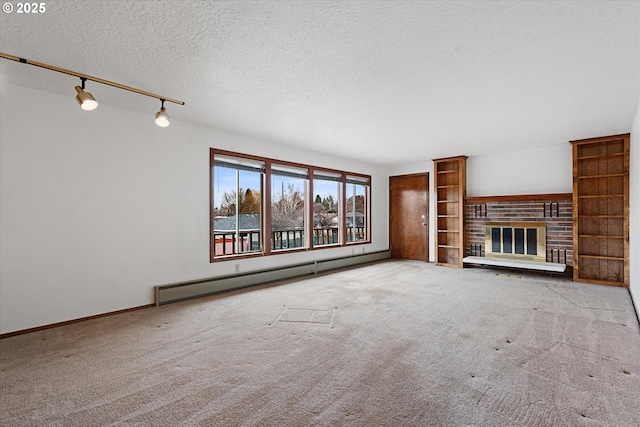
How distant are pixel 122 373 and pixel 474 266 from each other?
6595mm

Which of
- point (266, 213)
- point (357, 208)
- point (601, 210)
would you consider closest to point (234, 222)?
point (266, 213)

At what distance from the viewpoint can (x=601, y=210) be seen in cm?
528

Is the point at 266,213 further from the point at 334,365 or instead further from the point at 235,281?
the point at 334,365

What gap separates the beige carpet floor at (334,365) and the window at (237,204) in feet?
4.64

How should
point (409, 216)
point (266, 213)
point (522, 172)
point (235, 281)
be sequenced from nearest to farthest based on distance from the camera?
point (235, 281) → point (266, 213) → point (522, 172) → point (409, 216)

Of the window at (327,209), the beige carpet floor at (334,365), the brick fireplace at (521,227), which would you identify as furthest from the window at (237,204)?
the brick fireplace at (521,227)

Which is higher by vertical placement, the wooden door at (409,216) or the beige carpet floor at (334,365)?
the wooden door at (409,216)

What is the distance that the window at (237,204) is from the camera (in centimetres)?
499

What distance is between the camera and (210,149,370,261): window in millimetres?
5086

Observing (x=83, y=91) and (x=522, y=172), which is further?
(x=522, y=172)

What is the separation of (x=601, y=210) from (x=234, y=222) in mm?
6283

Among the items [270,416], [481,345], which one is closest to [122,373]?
[270,416]

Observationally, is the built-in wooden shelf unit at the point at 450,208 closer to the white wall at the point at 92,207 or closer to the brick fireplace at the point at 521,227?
the brick fireplace at the point at 521,227

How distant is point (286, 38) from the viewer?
2320 mm
